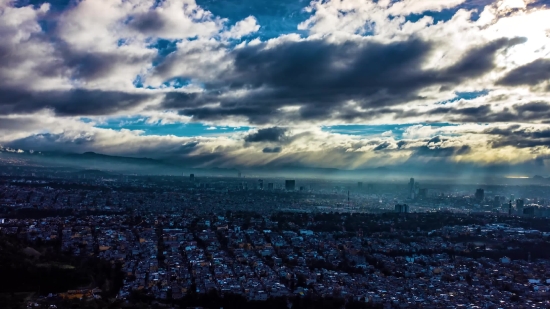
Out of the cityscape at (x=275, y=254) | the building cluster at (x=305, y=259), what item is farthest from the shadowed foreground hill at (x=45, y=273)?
the building cluster at (x=305, y=259)

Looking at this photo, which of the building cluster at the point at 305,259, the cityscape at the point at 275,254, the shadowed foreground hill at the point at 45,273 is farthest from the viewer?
the building cluster at the point at 305,259

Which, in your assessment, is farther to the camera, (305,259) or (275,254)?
(275,254)

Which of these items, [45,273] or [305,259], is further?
[305,259]

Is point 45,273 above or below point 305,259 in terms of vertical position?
below

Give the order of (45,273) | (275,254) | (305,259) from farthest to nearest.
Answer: (275,254), (305,259), (45,273)

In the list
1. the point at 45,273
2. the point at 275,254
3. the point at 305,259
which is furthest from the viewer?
the point at 275,254

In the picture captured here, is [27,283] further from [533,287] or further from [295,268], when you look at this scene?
[533,287]

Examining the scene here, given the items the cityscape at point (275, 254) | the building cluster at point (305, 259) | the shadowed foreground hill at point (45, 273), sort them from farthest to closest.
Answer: the building cluster at point (305, 259) < the shadowed foreground hill at point (45, 273) < the cityscape at point (275, 254)

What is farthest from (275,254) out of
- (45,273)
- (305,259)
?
(45,273)

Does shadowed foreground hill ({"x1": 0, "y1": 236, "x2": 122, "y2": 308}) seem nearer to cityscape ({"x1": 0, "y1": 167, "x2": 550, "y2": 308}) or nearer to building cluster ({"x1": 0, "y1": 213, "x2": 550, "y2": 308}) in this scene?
cityscape ({"x1": 0, "y1": 167, "x2": 550, "y2": 308})

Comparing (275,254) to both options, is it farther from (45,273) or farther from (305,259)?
(45,273)

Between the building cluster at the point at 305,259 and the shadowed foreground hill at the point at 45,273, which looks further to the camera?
the building cluster at the point at 305,259

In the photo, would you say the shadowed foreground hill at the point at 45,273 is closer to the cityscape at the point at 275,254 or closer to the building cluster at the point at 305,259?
the cityscape at the point at 275,254
